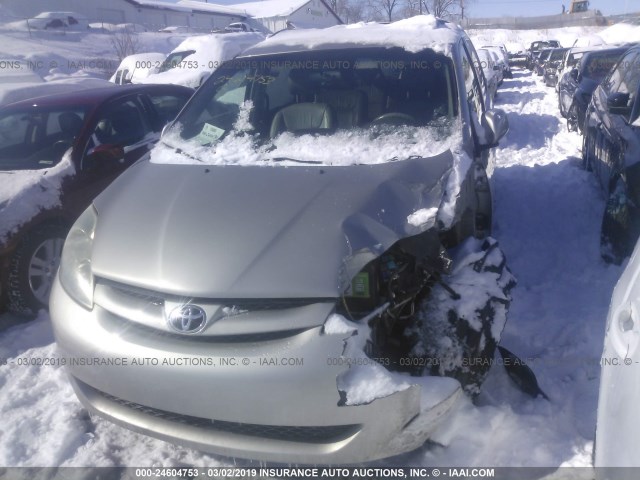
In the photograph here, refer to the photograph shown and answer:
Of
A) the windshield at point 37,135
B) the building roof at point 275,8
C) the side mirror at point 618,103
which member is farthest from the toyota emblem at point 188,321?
the building roof at point 275,8

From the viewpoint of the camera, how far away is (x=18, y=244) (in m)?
3.85

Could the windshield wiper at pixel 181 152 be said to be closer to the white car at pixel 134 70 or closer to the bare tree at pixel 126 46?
the white car at pixel 134 70

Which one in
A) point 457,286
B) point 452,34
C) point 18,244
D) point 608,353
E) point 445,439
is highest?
point 452,34

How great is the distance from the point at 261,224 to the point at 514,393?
1.64 m

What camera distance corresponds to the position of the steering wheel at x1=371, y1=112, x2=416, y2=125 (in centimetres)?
338

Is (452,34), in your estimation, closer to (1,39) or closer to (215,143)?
(215,143)

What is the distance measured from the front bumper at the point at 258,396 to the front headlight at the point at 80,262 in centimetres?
22

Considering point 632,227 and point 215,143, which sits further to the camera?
point 632,227

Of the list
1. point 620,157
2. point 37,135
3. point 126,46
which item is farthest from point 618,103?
point 126,46

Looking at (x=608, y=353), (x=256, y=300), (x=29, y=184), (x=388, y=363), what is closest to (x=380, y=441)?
(x=388, y=363)

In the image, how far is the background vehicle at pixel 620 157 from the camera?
154 inches

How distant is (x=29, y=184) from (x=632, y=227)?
4454 millimetres

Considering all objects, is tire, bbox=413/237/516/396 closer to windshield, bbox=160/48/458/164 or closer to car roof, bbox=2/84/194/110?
windshield, bbox=160/48/458/164

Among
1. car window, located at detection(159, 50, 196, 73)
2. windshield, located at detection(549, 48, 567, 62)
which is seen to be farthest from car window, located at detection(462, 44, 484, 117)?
windshield, located at detection(549, 48, 567, 62)
